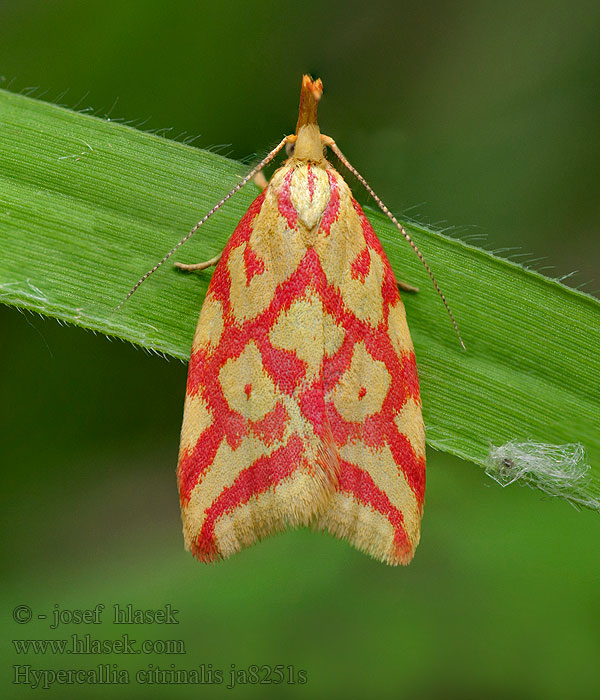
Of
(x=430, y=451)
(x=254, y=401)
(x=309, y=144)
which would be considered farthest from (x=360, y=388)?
(x=309, y=144)

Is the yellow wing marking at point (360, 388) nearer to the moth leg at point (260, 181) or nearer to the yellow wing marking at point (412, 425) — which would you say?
the yellow wing marking at point (412, 425)

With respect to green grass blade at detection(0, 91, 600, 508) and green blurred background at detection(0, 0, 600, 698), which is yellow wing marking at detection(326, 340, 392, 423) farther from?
green blurred background at detection(0, 0, 600, 698)

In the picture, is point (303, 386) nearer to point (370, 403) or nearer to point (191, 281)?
point (370, 403)

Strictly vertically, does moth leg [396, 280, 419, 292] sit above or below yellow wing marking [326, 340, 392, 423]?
above

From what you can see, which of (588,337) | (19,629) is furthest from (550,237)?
(19,629)

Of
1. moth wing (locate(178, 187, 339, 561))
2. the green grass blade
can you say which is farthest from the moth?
the green grass blade

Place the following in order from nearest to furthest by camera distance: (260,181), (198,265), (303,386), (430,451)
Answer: (303,386), (198,265), (260,181), (430,451)

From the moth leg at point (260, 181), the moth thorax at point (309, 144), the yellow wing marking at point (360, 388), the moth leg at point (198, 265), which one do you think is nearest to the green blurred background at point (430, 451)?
the moth leg at point (260, 181)
